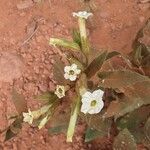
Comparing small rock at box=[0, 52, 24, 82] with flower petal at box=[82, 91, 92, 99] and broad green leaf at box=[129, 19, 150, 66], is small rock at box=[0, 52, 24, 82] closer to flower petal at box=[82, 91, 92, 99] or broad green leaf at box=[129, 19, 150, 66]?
broad green leaf at box=[129, 19, 150, 66]

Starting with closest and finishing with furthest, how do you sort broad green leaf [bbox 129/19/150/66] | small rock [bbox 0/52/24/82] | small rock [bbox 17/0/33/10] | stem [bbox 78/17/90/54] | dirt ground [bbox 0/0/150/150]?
1. stem [bbox 78/17/90/54]
2. broad green leaf [bbox 129/19/150/66]
3. dirt ground [bbox 0/0/150/150]
4. small rock [bbox 0/52/24/82]
5. small rock [bbox 17/0/33/10]

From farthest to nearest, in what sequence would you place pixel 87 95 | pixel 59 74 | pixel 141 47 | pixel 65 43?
pixel 141 47
pixel 59 74
pixel 65 43
pixel 87 95

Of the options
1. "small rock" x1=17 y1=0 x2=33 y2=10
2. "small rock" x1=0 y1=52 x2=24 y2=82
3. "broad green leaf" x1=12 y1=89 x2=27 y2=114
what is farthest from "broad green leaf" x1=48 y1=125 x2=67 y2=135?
"small rock" x1=17 y1=0 x2=33 y2=10

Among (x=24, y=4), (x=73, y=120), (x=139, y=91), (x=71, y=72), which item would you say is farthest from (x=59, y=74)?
(x=24, y=4)

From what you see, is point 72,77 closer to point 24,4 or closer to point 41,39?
point 41,39

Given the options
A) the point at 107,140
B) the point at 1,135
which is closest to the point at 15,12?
the point at 1,135
